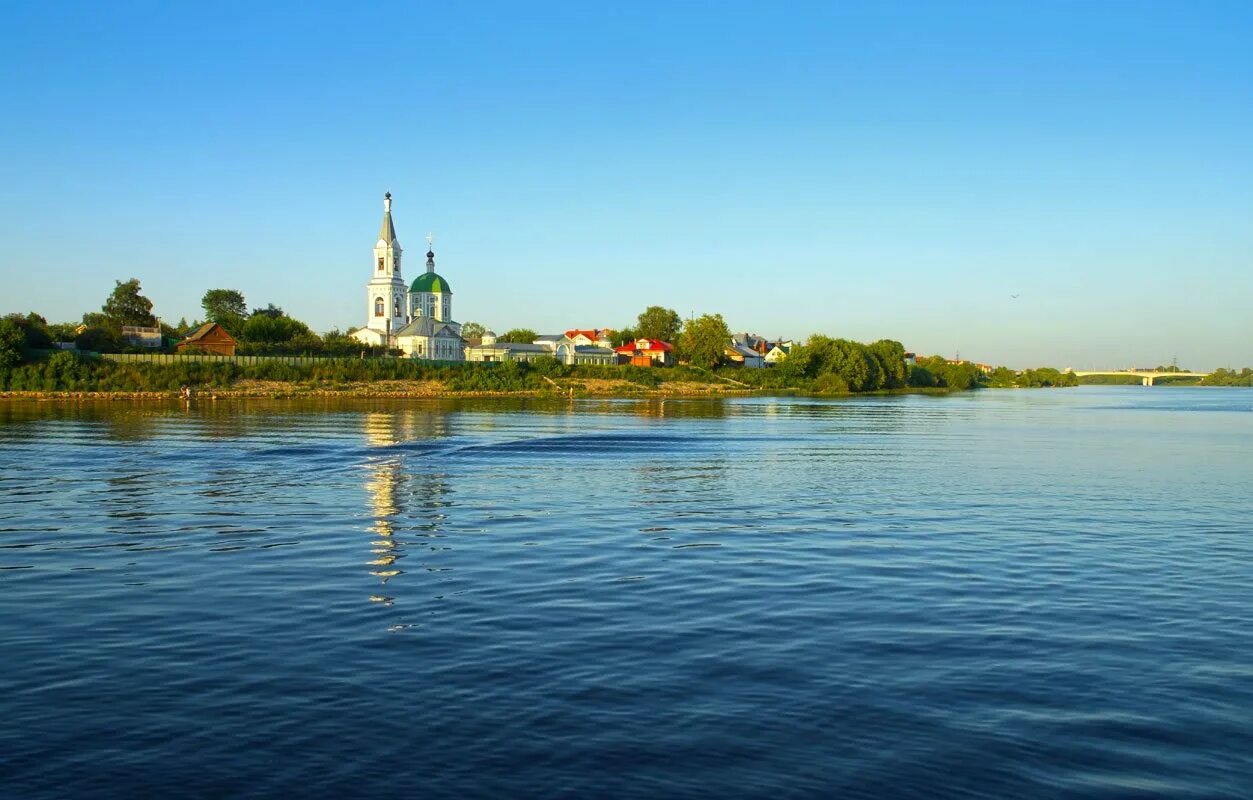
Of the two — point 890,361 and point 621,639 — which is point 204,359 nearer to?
point 890,361

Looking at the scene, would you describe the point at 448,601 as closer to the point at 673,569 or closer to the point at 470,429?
the point at 673,569

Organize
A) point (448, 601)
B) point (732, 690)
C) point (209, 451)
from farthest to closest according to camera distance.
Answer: point (209, 451) < point (448, 601) < point (732, 690)

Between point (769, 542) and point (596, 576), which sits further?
point (769, 542)

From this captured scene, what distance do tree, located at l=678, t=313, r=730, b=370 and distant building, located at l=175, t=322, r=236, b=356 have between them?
7624cm

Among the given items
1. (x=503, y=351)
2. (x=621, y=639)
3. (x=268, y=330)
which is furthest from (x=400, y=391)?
(x=621, y=639)

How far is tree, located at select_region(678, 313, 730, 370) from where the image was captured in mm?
178250

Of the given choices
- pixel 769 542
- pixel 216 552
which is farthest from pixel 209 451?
pixel 769 542

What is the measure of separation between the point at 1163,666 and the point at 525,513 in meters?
16.4

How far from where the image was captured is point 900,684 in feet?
40.7

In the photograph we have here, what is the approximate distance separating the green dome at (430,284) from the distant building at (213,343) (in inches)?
1967

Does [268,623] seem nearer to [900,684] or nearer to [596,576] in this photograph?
[596,576]

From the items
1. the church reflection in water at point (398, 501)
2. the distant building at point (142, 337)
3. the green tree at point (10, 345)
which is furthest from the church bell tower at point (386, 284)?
the church reflection in water at point (398, 501)

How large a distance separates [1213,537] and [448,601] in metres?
17.4

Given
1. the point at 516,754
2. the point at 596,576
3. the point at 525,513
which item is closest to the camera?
the point at 516,754
